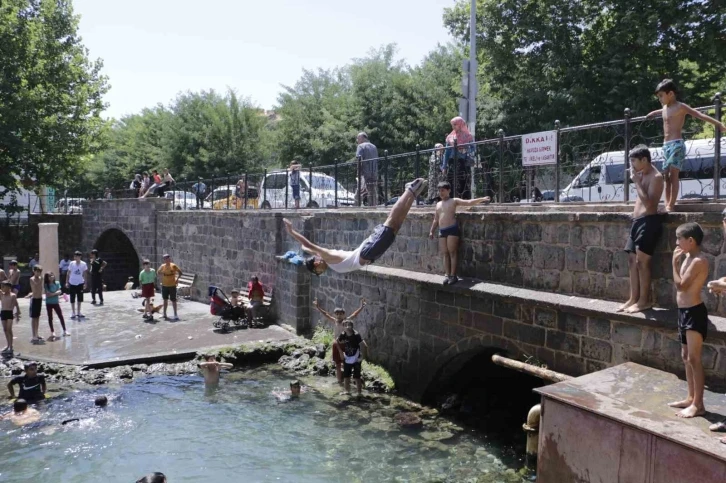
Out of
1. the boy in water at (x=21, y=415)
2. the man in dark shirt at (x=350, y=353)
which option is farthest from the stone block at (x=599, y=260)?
the boy in water at (x=21, y=415)

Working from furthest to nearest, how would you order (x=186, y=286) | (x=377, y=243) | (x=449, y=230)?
(x=186, y=286) → (x=449, y=230) → (x=377, y=243)

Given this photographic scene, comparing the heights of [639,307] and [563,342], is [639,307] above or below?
above

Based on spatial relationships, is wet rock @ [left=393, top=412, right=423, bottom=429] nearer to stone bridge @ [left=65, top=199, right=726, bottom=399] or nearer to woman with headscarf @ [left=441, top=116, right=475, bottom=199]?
stone bridge @ [left=65, top=199, right=726, bottom=399]

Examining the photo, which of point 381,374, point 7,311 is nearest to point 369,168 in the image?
point 381,374

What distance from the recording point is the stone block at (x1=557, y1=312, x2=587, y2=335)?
7688mm

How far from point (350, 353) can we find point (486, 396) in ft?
8.61

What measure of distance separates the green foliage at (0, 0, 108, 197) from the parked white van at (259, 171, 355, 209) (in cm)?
1090

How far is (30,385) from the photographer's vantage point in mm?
10758

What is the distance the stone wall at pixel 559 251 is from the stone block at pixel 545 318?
0.32 metres

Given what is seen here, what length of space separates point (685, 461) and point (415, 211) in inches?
263

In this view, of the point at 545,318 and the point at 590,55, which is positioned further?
the point at 590,55

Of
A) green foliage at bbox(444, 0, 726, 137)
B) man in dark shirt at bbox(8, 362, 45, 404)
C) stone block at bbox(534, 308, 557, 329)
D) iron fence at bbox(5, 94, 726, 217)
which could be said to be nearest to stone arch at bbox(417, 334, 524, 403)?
stone block at bbox(534, 308, 557, 329)

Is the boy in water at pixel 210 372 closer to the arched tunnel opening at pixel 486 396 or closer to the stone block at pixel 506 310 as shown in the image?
the arched tunnel opening at pixel 486 396

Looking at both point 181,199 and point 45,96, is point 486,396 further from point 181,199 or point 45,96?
point 45,96
